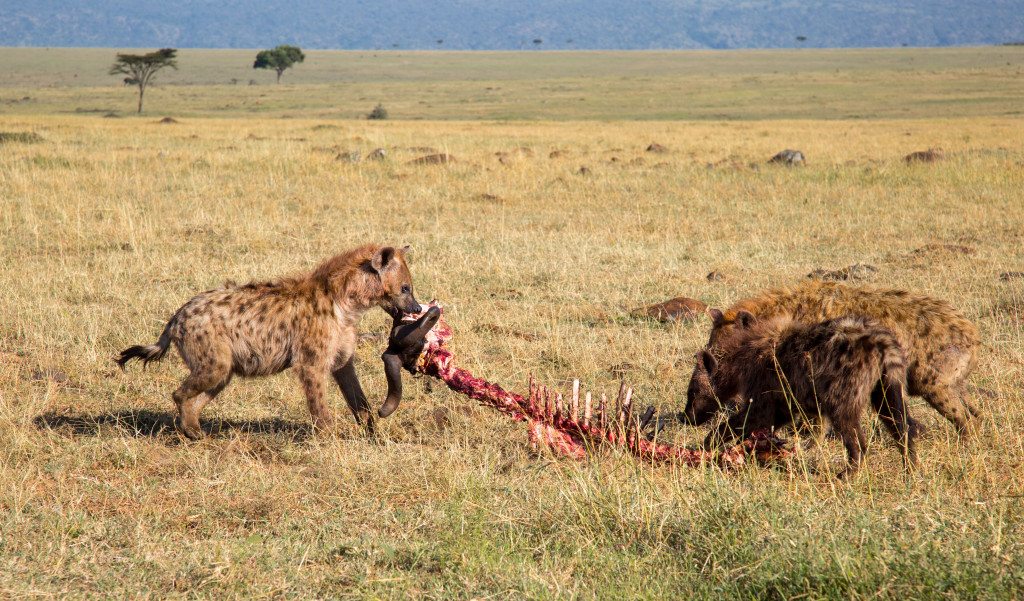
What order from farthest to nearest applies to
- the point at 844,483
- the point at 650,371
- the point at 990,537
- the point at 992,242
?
1. the point at 992,242
2. the point at 650,371
3. the point at 844,483
4. the point at 990,537

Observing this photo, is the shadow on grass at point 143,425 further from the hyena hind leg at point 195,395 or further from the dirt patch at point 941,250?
the dirt patch at point 941,250

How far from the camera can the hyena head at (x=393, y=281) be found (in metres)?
5.97

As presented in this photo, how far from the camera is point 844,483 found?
4.77m

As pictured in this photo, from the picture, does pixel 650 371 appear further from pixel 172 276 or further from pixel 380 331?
pixel 172 276

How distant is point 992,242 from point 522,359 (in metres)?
7.42

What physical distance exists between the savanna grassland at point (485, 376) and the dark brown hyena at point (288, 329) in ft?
1.03

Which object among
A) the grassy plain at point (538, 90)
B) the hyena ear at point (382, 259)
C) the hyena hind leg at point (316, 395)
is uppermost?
the grassy plain at point (538, 90)

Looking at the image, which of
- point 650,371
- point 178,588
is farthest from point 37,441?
point 650,371

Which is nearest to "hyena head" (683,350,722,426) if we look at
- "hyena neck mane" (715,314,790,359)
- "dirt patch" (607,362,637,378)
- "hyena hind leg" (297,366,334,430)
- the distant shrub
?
"hyena neck mane" (715,314,790,359)

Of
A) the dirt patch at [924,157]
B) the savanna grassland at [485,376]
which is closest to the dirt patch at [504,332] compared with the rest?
the savanna grassland at [485,376]

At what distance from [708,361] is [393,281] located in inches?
73.7

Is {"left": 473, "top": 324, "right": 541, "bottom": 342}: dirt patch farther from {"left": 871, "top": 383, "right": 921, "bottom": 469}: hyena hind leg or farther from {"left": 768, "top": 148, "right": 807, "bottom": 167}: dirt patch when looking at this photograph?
{"left": 768, "top": 148, "right": 807, "bottom": 167}: dirt patch

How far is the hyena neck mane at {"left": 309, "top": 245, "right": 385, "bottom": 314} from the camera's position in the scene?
19.5ft

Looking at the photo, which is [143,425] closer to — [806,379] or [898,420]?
[806,379]
